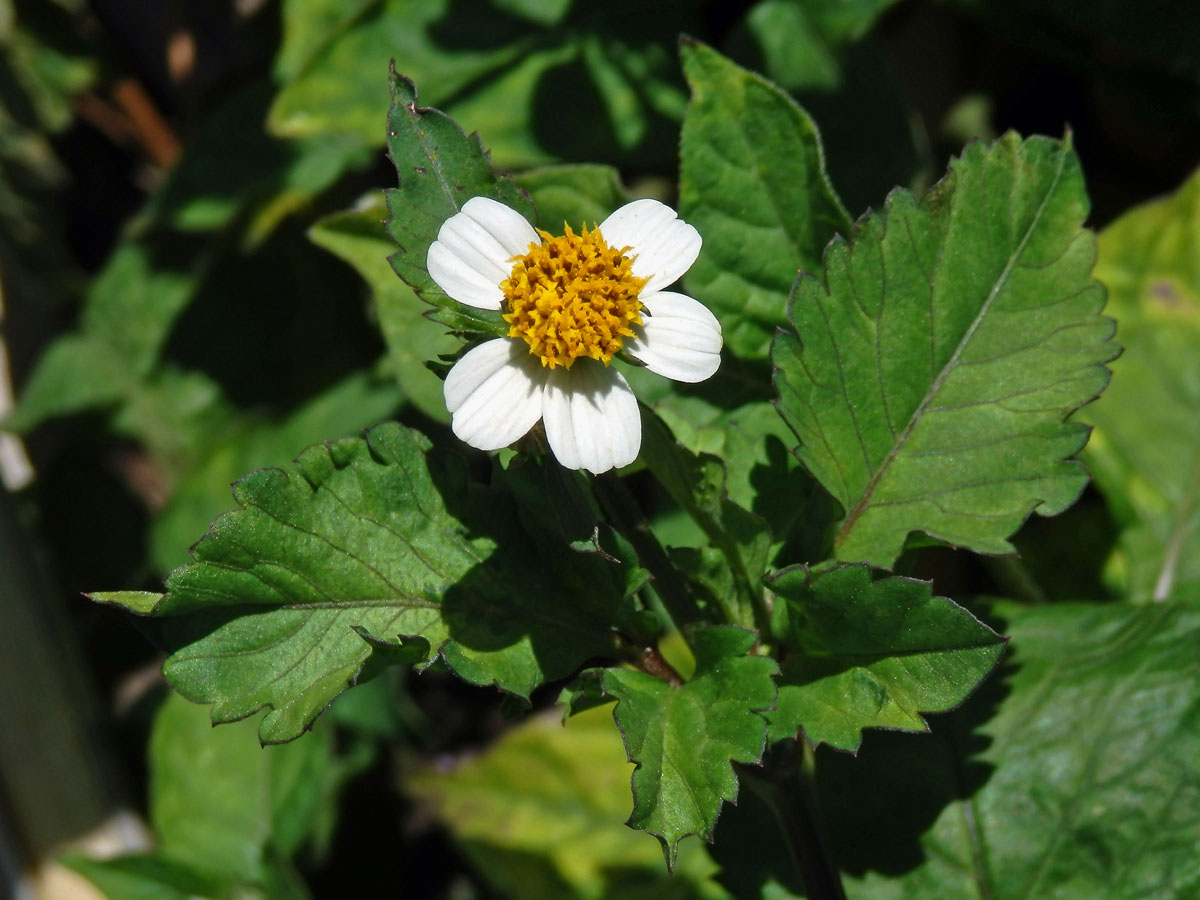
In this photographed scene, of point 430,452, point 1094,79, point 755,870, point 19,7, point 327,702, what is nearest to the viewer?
point 327,702

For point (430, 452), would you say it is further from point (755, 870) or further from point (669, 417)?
point (755, 870)

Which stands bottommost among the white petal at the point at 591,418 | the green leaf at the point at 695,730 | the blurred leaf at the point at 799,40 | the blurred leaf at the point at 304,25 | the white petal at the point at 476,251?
the green leaf at the point at 695,730

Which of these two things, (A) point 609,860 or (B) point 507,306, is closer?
(B) point 507,306

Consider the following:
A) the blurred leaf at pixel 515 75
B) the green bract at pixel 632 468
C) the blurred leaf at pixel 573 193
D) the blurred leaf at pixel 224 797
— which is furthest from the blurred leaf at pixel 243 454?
the blurred leaf at pixel 573 193

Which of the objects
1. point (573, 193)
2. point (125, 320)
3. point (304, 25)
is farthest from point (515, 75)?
point (125, 320)

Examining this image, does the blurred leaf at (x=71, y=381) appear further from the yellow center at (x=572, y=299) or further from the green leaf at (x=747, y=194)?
the yellow center at (x=572, y=299)

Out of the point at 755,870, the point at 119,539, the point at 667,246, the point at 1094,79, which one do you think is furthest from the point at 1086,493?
the point at 119,539

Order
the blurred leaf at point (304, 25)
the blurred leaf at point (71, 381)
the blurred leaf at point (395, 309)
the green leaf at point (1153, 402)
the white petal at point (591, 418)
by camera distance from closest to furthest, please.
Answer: the white petal at point (591, 418) → the blurred leaf at point (395, 309) → the green leaf at point (1153, 402) → the blurred leaf at point (304, 25) → the blurred leaf at point (71, 381)
